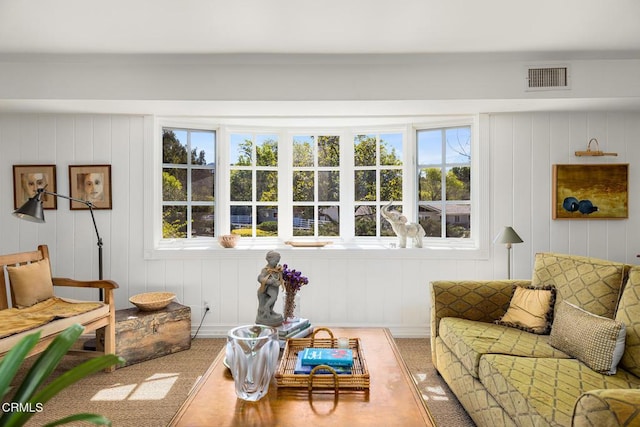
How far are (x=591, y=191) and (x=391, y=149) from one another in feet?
5.96

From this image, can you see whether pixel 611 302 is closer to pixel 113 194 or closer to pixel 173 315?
pixel 173 315

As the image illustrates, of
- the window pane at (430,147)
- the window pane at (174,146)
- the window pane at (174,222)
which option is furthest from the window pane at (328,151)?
the window pane at (174,222)

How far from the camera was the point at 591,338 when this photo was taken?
1.89 m

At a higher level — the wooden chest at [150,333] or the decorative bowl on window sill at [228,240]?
the decorative bowl on window sill at [228,240]

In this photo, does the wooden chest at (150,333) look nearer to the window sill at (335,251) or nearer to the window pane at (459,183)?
the window sill at (335,251)

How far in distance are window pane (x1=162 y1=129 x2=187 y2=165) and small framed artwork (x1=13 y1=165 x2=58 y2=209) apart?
0.96 meters

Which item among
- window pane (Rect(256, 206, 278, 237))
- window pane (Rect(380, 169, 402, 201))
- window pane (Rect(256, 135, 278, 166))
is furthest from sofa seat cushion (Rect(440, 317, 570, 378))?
window pane (Rect(256, 135, 278, 166))

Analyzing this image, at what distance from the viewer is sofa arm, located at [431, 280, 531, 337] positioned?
270cm

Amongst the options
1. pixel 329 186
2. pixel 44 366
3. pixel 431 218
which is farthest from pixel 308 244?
pixel 44 366

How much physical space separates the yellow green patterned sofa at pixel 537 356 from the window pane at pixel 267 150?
2.09m

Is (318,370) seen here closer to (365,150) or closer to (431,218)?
(431,218)

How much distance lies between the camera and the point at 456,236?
12.5 feet

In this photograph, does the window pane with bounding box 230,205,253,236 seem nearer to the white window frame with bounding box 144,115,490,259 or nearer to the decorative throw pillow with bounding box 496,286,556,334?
the white window frame with bounding box 144,115,490,259

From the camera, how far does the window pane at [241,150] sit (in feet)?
13.0
